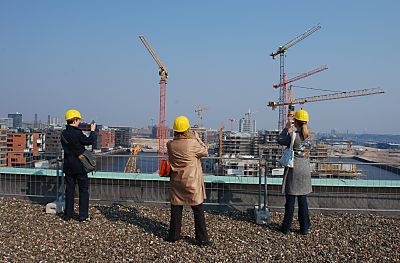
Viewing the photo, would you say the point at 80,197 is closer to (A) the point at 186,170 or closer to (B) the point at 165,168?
(B) the point at 165,168

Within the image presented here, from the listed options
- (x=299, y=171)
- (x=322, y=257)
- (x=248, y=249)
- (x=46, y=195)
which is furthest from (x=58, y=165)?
(x=322, y=257)

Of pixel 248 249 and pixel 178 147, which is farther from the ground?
pixel 178 147

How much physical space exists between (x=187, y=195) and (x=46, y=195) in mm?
3841

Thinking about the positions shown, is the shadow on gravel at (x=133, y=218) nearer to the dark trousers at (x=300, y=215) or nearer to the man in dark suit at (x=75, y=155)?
the man in dark suit at (x=75, y=155)

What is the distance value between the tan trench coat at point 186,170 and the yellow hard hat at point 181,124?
0.48 feet

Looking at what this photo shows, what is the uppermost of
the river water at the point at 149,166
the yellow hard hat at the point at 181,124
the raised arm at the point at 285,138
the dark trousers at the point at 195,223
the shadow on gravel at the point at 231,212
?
the yellow hard hat at the point at 181,124

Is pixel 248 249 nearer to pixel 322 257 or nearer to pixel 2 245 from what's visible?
pixel 322 257

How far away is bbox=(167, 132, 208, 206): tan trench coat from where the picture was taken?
14.5 feet

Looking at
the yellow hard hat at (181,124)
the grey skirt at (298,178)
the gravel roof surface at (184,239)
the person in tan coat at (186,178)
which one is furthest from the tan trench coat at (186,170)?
the grey skirt at (298,178)

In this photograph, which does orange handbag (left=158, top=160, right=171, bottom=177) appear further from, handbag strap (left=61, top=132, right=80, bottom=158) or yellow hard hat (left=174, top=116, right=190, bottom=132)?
handbag strap (left=61, top=132, right=80, bottom=158)

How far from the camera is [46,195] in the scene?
6.85 meters

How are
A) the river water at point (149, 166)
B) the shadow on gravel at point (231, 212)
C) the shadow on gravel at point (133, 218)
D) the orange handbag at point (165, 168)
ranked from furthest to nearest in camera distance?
1. the river water at point (149, 166)
2. the shadow on gravel at point (231, 212)
3. the shadow on gravel at point (133, 218)
4. the orange handbag at point (165, 168)

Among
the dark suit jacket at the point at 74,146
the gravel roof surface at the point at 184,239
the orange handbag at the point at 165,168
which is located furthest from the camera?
the dark suit jacket at the point at 74,146

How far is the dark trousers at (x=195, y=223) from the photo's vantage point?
4.43 meters
